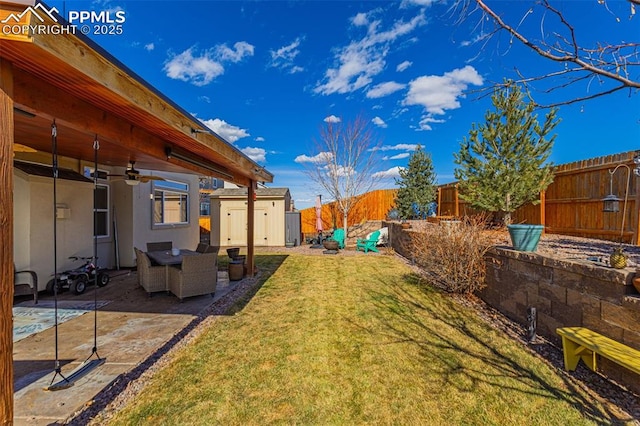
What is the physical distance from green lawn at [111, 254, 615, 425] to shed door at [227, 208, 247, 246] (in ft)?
30.8

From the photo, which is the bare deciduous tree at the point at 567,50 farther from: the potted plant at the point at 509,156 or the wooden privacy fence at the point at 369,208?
the wooden privacy fence at the point at 369,208

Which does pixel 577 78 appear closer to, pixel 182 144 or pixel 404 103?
pixel 182 144

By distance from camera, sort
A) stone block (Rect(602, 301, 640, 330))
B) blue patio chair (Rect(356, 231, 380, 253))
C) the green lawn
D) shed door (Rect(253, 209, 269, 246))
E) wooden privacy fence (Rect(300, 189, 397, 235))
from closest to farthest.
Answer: the green lawn
stone block (Rect(602, 301, 640, 330))
blue patio chair (Rect(356, 231, 380, 253))
shed door (Rect(253, 209, 269, 246))
wooden privacy fence (Rect(300, 189, 397, 235))

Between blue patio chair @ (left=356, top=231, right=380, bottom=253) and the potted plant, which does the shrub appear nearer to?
the potted plant

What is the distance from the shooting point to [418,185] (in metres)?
16.0

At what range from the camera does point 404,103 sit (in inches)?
605

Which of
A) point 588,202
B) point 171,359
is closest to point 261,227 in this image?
point 171,359

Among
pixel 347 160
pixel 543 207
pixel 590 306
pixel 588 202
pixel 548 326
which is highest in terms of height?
pixel 347 160

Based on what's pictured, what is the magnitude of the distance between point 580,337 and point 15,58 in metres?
5.23

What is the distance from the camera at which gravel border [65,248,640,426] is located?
8.18 feet

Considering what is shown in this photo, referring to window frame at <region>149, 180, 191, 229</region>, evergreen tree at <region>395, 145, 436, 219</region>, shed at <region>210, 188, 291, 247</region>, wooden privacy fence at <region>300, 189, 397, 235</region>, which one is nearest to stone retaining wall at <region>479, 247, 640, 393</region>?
window frame at <region>149, 180, 191, 229</region>

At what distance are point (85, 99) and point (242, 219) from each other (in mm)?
11865

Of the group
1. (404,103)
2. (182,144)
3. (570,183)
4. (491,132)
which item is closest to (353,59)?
(404,103)

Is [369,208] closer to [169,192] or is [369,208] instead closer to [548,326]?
[169,192]
